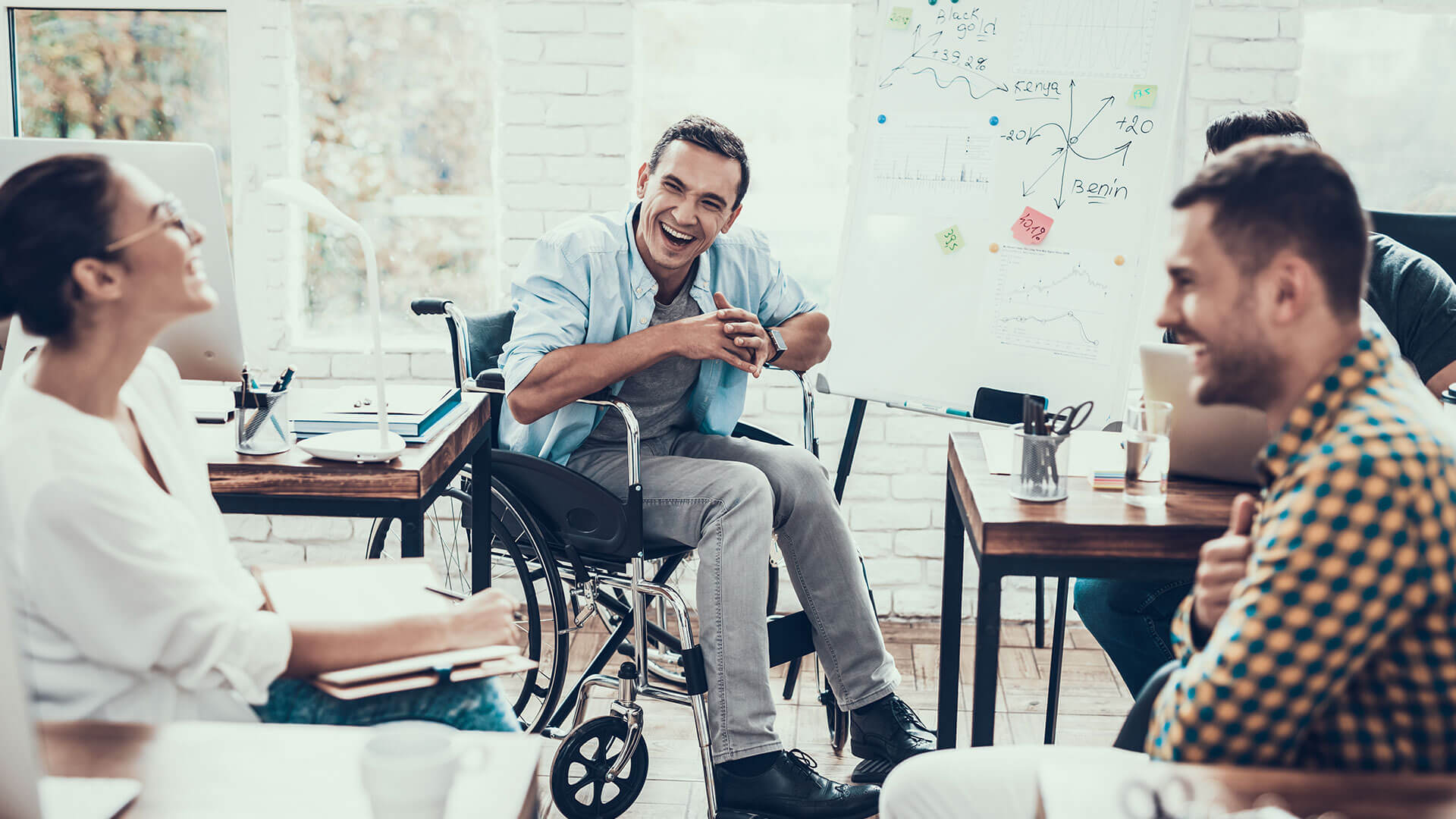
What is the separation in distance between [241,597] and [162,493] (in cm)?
19

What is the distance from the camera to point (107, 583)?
0.90 m

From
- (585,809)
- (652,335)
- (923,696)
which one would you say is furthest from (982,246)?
(585,809)

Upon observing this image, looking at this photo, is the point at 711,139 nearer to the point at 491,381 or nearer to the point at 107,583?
the point at 491,381

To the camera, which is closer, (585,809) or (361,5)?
(585,809)

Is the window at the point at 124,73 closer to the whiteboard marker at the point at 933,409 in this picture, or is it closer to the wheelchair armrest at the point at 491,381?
the wheelchair armrest at the point at 491,381

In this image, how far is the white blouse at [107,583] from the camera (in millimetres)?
872

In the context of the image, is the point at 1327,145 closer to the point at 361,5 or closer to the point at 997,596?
the point at 997,596

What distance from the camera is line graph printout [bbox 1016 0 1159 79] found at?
2.27 meters

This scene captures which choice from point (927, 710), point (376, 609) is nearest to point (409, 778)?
point (376, 609)

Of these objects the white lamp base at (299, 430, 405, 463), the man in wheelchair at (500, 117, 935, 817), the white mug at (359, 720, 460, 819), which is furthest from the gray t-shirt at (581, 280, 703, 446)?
the white mug at (359, 720, 460, 819)

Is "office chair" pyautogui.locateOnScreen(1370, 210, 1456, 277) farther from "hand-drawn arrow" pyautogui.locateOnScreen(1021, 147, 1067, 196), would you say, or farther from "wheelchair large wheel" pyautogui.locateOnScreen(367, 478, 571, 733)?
"wheelchair large wheel" pyautogui.locateOnScreen(367, 478, 571, 733)

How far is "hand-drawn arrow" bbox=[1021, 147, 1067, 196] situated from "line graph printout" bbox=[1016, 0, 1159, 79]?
0.16 m

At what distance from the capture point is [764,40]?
9.39 feet

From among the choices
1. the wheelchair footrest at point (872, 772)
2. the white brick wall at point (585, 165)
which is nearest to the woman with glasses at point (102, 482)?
the wheelchair footrest at point (872, 772)
